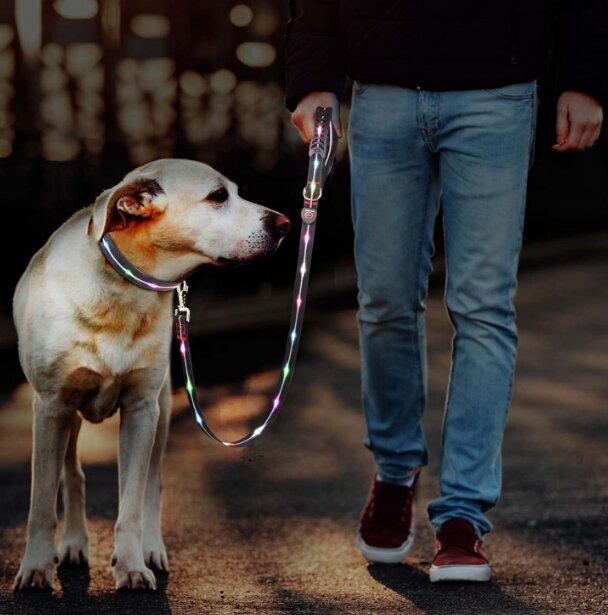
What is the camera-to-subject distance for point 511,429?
6.86 metres

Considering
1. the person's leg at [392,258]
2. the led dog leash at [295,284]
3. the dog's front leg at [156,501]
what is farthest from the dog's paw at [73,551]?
the person's leg at [392,258]

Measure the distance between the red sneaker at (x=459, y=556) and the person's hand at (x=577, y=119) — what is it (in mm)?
1057

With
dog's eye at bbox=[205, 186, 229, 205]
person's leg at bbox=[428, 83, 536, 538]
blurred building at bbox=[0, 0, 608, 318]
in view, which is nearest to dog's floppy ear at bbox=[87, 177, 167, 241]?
dog's eye at bbox=[205, 186, 229, 205]

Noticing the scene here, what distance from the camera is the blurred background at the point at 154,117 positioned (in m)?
13.2

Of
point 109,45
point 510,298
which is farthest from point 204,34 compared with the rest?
point 510,298

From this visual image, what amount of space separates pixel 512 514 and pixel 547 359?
4680 mm

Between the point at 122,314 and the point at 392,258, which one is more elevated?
the point at 392,258

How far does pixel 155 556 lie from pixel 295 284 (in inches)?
35.3

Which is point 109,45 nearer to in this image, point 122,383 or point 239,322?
point 239,322

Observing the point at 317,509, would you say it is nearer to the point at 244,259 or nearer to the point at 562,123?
the point at 244,259

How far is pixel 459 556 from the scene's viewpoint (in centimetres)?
387

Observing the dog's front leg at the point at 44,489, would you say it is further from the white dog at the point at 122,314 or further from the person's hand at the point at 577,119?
the person's hand at the point at 577,119

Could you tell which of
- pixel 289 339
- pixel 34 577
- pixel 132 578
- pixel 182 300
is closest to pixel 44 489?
pixel 34 577

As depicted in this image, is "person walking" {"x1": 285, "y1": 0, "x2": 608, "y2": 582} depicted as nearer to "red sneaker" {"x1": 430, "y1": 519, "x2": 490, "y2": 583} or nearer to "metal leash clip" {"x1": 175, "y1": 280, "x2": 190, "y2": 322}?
"red sneaker" {"x1": 430, "y1": 519, "x2": 490, "y2": 583}
